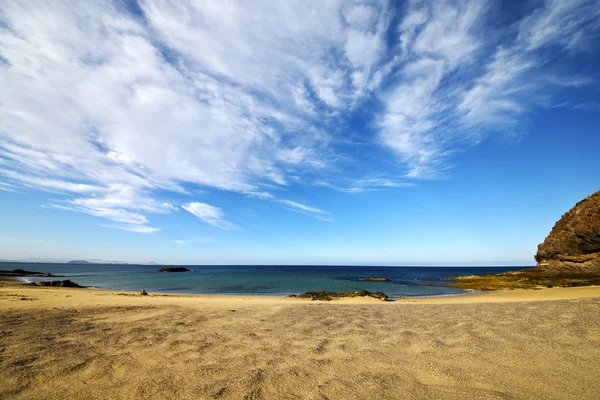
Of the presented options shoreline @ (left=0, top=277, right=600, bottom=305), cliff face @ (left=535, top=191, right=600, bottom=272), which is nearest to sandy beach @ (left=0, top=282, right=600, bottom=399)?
shoreline @ (left=0, top=277, right=600, bottom=305)

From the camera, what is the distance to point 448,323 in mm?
9594

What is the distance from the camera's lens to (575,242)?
2117 inches

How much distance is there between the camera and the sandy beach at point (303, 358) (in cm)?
480

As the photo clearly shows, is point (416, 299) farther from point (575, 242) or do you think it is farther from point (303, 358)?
point (575, 242)

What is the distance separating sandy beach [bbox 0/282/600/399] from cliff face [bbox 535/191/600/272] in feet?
191

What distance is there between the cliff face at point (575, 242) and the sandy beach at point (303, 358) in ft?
191

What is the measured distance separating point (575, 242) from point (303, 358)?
71.6m

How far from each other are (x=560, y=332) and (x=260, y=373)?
8485 mm

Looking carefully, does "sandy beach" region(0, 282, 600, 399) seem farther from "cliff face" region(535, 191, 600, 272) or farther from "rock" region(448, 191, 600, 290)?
"cliff face" region(535, 191, 600, 272)

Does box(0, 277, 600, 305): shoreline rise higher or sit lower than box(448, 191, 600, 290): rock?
lower

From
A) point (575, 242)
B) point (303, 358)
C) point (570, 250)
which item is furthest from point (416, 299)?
point (575, 242)

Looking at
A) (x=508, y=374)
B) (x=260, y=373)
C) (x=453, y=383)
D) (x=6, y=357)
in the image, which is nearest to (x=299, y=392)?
(x=260, y=373)

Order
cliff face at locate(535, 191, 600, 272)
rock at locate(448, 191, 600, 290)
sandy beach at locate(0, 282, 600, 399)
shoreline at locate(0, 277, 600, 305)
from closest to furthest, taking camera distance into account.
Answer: sandy beach at locate(0, 282, 600, 399)
shoreline at locate(0, 277, 600, 305)
rock at locate(448, 191, 600, 290)
cliff face at locate(535, 191, 600, 272)

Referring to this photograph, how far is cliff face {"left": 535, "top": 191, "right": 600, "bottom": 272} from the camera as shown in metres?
50.3
